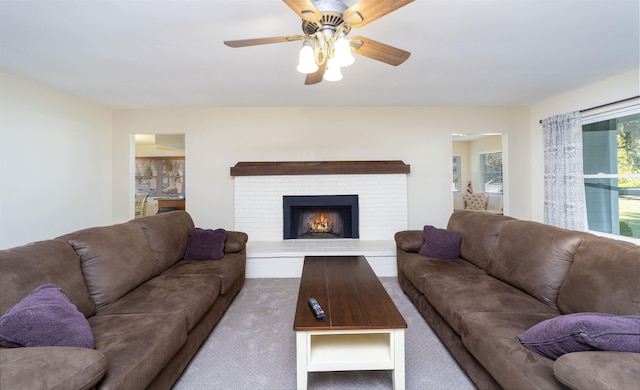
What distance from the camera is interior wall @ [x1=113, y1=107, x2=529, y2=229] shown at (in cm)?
445

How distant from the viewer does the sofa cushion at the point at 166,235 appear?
245 cm

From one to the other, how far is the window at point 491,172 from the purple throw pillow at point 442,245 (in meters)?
5.31

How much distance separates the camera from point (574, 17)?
80.4 inches

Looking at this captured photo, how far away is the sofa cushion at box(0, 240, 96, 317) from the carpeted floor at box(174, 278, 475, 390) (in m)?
0.80

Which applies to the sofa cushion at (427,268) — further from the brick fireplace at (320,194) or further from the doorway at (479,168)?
the doorway at (479,168)

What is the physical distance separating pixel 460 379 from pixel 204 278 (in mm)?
1921

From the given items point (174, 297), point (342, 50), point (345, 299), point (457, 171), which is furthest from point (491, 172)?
point (174, 297)

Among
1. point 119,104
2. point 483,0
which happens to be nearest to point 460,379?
point 483,0

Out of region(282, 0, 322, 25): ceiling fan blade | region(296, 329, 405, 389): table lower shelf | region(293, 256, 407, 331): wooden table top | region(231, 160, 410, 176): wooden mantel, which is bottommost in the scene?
region(296, 329, 405, 389): table lower shelf

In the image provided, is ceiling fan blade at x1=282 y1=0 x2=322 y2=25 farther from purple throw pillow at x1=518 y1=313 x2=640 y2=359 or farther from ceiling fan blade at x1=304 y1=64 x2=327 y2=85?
purple throw pillow at x1=518 y1=313 x2=640 y2=359

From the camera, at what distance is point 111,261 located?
1882 millimetres

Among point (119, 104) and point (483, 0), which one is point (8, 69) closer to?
point (119, 104)

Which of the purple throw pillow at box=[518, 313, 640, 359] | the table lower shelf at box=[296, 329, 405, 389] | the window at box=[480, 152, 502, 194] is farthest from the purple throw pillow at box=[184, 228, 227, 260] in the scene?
the window at box=[480, 152, 502, 194]

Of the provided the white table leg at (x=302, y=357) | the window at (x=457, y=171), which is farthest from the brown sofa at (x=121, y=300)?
the window at (x=457, y=171)
